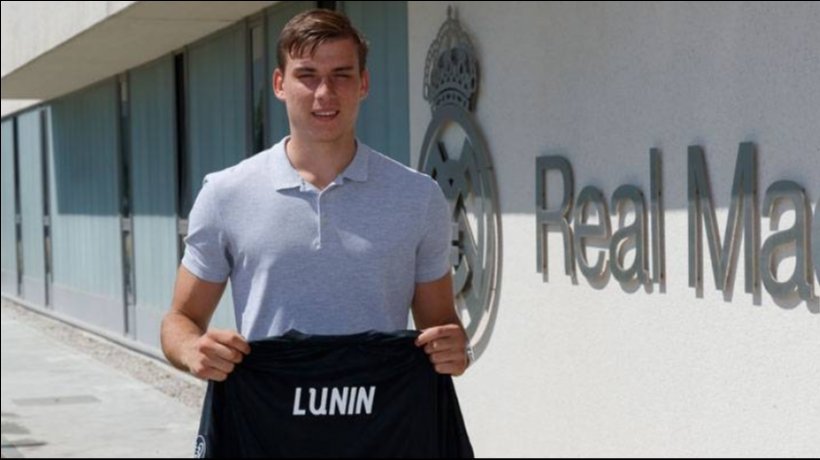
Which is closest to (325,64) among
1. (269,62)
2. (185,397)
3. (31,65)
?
(269,62)

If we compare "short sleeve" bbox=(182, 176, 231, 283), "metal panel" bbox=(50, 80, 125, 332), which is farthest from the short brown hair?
"metal panel" bbox=(50, 80, 125, 332)

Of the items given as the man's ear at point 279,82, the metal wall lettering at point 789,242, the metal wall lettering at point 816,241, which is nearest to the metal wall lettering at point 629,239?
the metal wall lettering at point 789,242

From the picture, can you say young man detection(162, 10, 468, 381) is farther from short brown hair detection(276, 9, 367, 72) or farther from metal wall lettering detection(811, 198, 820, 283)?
metal wall lettering detection(811, 198, 820, 283)

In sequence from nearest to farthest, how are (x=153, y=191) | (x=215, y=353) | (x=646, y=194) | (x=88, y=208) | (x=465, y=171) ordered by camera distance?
(x=215, y=353), (x=646, y=194), (x=465, y=171), (x=153, y=191), (x=88, y=208)

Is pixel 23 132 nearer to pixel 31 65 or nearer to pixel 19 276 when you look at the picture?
pixel 19 276

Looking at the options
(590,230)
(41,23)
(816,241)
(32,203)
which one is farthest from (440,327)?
(32,203)

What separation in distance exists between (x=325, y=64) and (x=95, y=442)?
24.3 feet

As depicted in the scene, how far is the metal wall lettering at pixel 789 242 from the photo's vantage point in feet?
17.3

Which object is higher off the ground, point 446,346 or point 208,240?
point 208,240

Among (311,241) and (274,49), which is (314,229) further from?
(274,49)

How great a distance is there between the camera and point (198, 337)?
9.77 ft

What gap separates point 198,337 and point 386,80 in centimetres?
620

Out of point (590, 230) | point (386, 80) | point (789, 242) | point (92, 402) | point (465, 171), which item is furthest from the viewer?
point (92, 402)

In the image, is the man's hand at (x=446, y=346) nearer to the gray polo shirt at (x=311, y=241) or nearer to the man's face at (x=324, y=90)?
the gray polo shirt at (x=311, y=241)
